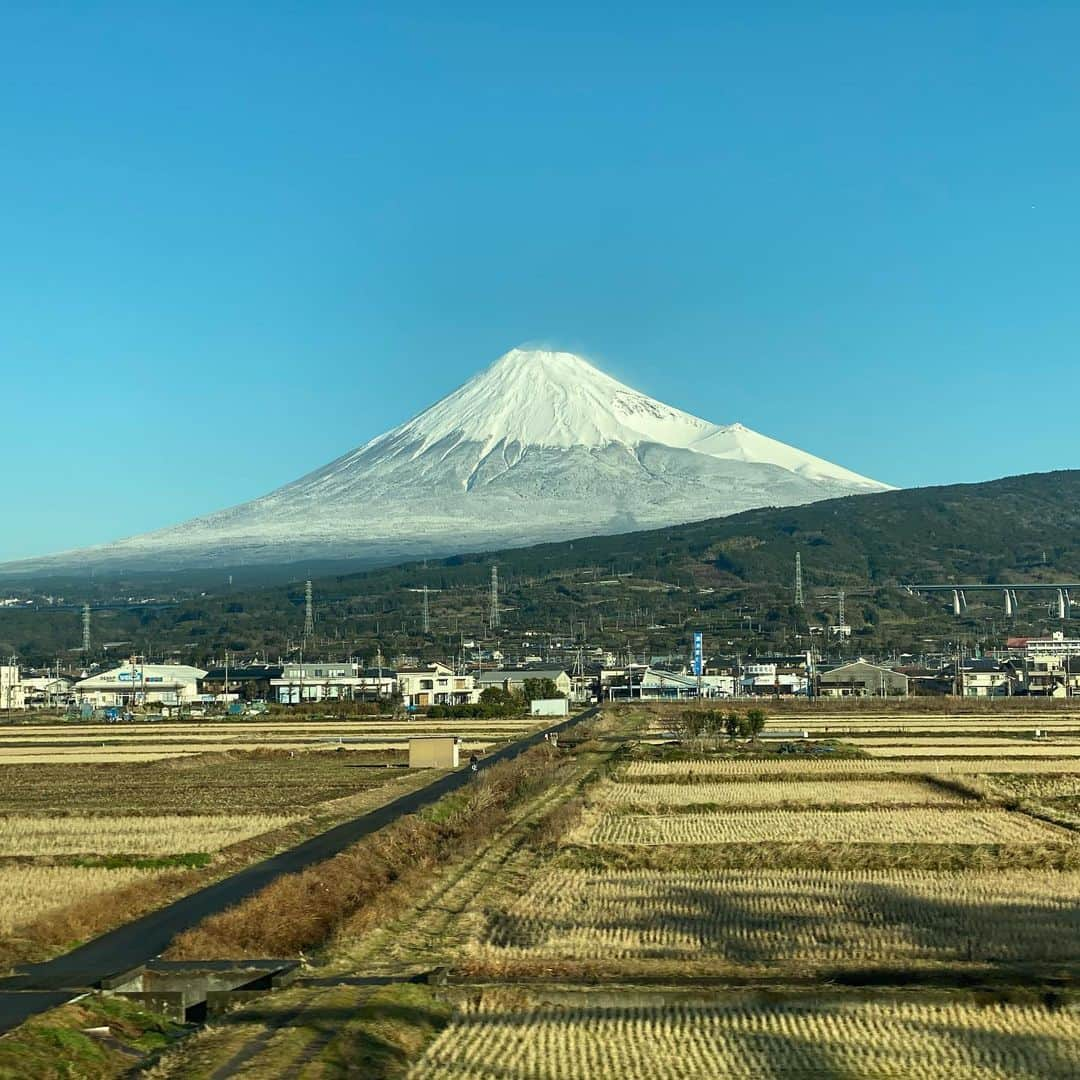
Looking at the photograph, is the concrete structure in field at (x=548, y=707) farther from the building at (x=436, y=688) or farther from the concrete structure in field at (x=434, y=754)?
the concrete structure in field at (x=434, y=754)

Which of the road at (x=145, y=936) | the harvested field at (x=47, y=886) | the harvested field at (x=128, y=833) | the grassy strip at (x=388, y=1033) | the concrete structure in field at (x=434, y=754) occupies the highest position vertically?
the concrete structure in field at (x=434, y=754)

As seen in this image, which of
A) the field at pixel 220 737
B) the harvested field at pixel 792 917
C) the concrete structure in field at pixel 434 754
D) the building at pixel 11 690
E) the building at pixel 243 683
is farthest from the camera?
the building at pixel 243 683

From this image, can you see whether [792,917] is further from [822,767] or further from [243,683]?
[243,683]

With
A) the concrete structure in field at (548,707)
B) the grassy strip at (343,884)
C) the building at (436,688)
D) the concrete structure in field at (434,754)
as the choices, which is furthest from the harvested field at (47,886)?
the building at (436,688)

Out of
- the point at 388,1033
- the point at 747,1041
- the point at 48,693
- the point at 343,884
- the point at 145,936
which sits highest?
the point at 48,693

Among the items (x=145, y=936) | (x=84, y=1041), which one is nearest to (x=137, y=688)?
(x=145, y=936)

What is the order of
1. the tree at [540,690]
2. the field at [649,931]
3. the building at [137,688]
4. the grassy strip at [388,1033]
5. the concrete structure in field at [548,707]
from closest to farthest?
the grassy strip at [388,1033]
the field at [649,931]
the concrete structure in field at [548,707]
the tree at [540,690]
the building at [137,688]
